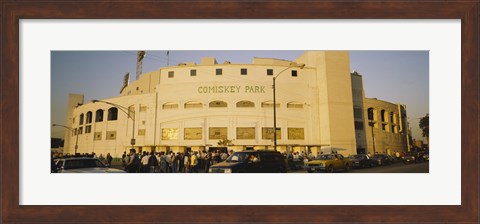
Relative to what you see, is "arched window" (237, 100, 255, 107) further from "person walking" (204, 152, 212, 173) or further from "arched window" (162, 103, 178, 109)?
"person walking" (204, 152, 212, 173)

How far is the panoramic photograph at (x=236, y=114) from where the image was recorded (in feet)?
34.7

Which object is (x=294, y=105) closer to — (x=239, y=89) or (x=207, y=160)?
(x=239, y=89)

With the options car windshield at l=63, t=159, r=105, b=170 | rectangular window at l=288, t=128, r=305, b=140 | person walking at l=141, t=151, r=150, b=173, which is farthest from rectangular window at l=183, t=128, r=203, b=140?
car windshield at l=63, t=159, r=105, b=170

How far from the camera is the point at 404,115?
14133 mm

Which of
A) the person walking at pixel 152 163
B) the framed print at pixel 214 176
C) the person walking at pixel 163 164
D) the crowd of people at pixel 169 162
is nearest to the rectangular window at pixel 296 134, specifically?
the crowd of people at pixel 169 162

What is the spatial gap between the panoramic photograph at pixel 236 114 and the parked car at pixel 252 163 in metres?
0.04

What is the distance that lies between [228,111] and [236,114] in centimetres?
164

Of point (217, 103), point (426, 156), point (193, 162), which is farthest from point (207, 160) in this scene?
point (426, 156)

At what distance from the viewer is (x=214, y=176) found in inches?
367

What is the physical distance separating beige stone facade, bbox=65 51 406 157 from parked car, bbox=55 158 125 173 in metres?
2.70

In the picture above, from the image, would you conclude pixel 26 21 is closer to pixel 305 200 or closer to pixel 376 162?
pixel 305 200

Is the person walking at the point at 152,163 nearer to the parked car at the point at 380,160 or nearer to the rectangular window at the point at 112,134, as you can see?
the parked car at the point at 380,160
